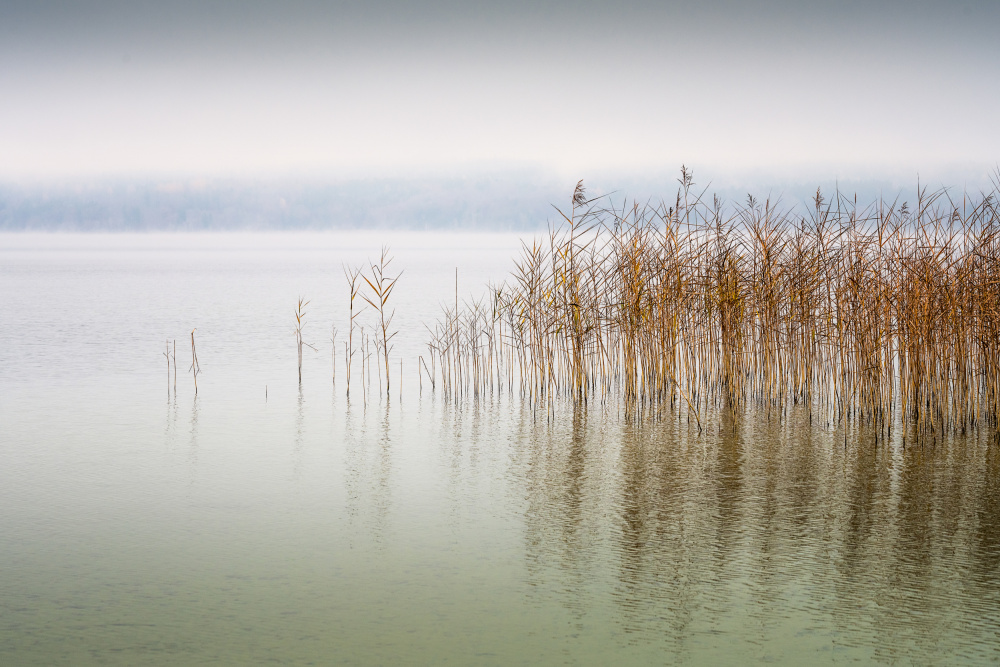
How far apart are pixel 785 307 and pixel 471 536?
4151mm

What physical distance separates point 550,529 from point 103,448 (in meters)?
3.54

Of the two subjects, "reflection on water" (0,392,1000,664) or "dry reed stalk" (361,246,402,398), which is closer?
"reflection on water" (0,392,1000,664)

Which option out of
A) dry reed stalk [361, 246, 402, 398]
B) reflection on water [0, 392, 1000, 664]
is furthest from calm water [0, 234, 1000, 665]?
dry reed stalk [361, 246, 402, 398]

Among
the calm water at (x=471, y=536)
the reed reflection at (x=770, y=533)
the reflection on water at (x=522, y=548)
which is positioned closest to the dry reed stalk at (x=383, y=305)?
the calm water at (x=471, y=536)

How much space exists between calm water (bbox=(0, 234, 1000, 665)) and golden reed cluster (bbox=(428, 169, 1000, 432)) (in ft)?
1.75

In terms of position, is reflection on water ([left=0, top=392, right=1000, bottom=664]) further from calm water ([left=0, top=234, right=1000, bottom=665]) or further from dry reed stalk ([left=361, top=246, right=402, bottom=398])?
dry reed stalk ([left=361, top=246, right=402, bottom=398])

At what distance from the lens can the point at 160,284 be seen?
26.5 meters

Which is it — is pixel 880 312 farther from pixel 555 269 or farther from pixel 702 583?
pixel 702 583

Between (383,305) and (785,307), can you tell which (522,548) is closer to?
(785,307)

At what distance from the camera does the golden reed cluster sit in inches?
262

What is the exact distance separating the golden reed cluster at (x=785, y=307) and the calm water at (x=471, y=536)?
0.53 metres

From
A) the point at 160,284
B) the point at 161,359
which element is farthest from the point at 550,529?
the point at 160,284

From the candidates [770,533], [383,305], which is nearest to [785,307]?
[770,533]

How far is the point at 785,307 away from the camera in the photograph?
761 cm
